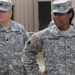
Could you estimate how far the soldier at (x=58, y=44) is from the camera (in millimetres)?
3877

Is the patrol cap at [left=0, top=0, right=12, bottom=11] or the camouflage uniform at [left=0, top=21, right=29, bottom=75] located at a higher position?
the patrol cap at [left=0, top=0, right=12, bottom=11]

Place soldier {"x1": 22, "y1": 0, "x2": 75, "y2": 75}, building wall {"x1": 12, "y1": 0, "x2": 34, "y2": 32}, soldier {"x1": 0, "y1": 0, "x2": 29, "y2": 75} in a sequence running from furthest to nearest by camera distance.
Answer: building wall {"x1": 12, "y1": 0, "x2": 34, "y2": 32} → soldier {"x1": 0, "y1": 0, "x2": 29, "y2": 75} → soldier {"x1": 22, "y1": 0, "x2": 75, "y2": 75}

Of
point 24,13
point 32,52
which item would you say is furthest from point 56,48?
point 24,13

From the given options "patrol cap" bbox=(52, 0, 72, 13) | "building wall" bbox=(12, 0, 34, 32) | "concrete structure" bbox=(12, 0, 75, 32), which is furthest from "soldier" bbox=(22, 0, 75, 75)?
"building wall" bbox=(12, 0, 34, 32)

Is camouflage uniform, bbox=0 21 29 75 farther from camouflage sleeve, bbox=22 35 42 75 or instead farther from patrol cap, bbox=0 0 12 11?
camouflage sleeve, bbox=22 35 42 75

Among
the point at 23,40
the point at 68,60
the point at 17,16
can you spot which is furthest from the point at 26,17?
the point at 68,60

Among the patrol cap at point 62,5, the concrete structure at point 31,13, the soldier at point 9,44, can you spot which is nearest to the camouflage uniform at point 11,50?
the soldier at point 9,44

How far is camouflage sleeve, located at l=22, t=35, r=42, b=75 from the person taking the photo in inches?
156

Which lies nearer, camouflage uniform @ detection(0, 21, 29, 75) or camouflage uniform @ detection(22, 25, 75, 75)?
camouflage uniform @ detection(22, 25, 75, 75)

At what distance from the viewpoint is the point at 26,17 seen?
17484mm

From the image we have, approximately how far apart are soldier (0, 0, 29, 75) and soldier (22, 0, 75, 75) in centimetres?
76

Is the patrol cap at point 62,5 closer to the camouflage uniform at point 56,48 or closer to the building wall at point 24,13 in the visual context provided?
the camouflage uniform at point 56,48

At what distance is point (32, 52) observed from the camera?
4.02 metres

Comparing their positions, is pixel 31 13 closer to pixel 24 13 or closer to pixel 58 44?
pixel 24 13
